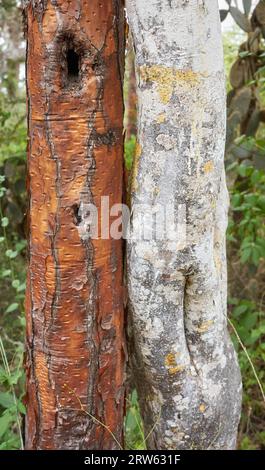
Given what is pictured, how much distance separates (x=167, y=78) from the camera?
1.61 meters

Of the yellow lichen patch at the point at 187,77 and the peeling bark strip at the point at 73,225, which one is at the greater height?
the yellow lichen patch at the point at 187,77

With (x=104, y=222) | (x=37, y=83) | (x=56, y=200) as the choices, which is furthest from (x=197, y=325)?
(x=37, y=83)

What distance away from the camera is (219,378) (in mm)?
1908

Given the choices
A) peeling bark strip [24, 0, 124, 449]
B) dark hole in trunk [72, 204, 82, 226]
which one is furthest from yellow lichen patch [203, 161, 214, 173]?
dark hole in trunk [72, 204, 82, 226]

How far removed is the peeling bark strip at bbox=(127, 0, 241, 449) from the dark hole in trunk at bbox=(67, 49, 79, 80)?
0.52ft

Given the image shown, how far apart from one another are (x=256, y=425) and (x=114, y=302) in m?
1.69

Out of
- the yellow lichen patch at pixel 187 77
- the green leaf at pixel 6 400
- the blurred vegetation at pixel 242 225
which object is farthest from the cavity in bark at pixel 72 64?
the green leaf at pixel 6 400

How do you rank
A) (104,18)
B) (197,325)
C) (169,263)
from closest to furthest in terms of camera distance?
1. (104,18)
2. (169,263)
3. (197,325)

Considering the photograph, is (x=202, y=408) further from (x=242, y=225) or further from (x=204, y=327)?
(x=242, y=225)

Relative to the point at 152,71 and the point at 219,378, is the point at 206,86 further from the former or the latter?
the point at 219,378

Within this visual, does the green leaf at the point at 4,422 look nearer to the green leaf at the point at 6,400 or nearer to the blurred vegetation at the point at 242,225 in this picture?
the green leaf at the point at 6,400

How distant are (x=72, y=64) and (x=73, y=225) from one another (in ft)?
1.37

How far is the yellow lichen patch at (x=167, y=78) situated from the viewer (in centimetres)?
161

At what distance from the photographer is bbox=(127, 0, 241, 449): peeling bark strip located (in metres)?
1.61
